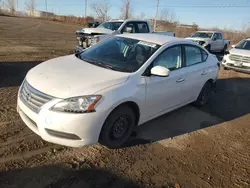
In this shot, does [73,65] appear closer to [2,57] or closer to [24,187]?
[24,187]

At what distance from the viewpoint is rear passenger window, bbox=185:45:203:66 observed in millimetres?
4727

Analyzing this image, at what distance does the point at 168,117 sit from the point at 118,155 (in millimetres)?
1868

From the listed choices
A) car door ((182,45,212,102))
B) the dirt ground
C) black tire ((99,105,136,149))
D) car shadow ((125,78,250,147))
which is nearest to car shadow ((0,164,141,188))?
the dirt ground

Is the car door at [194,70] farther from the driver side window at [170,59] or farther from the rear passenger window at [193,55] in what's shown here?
the driver side window at [170,59]

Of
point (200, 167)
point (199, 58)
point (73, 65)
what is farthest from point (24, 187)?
point (199, 58)

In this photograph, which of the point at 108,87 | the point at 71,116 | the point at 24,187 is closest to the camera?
the point at 24,187

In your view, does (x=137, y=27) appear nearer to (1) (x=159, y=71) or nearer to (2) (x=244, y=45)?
(2) (x=244, y=45)

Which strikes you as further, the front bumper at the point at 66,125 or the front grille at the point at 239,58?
the front grille at the point at 239,58

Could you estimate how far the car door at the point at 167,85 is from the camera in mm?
3758

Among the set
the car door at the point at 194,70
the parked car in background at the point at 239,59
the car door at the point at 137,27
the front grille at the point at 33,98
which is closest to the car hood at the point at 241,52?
the parked car in background at the point at 239,59

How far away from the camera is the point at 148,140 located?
12.9 feet

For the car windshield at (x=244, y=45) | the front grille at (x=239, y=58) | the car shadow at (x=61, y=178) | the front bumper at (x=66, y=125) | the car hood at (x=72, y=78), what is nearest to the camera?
the car shadow at (x=61, y=178)

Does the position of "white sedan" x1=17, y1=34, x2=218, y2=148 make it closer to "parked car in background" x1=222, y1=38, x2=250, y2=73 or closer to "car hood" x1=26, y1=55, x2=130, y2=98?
"car hood" x1=26, y1=55, x2=130, y2=98

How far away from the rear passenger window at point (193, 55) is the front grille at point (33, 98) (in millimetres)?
2941
